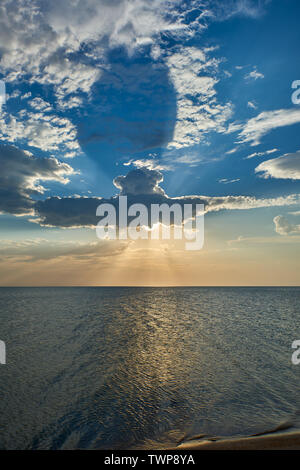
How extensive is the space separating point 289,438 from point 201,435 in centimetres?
392

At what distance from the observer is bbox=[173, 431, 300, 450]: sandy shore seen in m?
9.90

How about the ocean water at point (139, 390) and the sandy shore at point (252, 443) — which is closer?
the sandy shore at point (252, 443)

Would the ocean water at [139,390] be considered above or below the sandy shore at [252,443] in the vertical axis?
below

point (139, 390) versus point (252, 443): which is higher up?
point (252, 443)

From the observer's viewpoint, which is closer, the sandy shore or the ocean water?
the sandy shore

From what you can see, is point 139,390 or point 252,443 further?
point 139,390

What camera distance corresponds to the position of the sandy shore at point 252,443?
990 centimetres

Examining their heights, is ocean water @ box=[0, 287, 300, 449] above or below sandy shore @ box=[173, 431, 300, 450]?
below

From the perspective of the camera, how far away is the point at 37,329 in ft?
130

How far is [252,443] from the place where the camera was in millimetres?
10227
